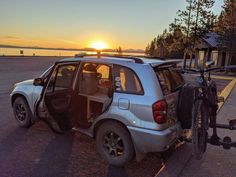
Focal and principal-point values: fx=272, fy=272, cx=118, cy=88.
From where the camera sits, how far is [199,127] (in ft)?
13.8

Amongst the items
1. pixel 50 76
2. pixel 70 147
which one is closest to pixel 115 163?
pixel 70 147

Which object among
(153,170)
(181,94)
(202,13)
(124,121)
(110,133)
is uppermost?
(202,13)

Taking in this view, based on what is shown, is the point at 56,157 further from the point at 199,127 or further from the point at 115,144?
the point at 199,127

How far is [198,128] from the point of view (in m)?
4.16

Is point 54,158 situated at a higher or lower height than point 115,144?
lower

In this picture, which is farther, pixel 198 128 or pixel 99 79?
pixel 99 79

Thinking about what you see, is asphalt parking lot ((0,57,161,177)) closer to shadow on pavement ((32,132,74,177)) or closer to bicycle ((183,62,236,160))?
shadow on pavement ((32,132,74,177))

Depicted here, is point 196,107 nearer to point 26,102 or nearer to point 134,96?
point 134,96

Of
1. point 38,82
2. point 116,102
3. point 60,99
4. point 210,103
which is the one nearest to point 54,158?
point 60,99

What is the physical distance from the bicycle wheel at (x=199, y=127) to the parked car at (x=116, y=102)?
29 cm

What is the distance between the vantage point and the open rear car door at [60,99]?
15.9 ft

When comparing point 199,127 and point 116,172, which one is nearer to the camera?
point 116,172

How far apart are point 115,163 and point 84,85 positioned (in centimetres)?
151

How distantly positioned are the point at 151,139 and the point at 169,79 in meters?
1.14
